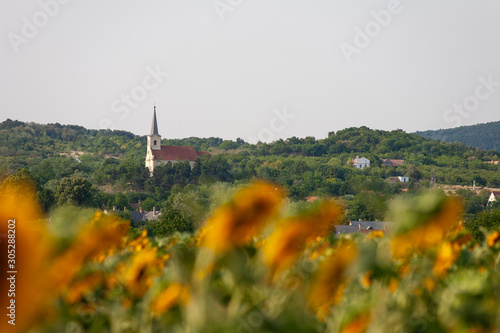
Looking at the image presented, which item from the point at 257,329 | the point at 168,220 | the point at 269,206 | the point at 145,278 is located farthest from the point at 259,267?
the point at 168,220

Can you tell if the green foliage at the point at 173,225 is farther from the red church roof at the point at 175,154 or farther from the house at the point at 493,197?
the red church roof at the point at 175,154

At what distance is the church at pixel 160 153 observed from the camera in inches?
4328

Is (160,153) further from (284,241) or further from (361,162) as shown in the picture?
(284,241)

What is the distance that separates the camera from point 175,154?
369 ft

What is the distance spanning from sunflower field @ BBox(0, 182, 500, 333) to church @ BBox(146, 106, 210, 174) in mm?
106703

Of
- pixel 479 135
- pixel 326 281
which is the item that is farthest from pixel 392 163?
pixel 326 281

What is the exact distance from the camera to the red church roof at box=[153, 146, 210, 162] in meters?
111

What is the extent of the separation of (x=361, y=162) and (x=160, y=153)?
44.3 meters

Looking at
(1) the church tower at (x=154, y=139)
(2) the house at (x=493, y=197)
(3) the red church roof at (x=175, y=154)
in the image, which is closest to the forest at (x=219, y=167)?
(2) the house at (x=493, y=197)

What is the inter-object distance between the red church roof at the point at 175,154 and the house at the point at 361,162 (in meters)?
34.8

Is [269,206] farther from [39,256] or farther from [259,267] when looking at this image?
[39,256]

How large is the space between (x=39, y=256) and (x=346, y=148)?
148806mm

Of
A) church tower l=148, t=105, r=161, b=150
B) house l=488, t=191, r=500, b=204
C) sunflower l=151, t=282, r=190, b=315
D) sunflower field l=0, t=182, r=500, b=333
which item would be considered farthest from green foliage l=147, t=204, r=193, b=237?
church tower l=148, t=105, r=161, b=150

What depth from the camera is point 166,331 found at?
87.0 inches
